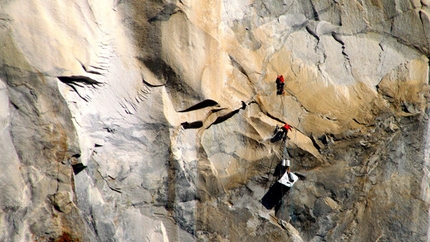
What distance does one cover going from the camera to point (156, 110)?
4840mm

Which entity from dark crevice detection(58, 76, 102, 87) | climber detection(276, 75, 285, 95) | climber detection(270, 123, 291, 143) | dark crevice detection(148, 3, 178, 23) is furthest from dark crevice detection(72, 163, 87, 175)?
climber detection(276, 75, 285, 95)

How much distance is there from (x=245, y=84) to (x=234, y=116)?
37 cm

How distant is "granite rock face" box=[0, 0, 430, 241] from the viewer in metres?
4.62

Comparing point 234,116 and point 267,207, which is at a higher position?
point 234,116

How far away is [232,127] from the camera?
16.9ft

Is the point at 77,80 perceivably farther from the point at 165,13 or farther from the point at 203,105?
the point at 203,105

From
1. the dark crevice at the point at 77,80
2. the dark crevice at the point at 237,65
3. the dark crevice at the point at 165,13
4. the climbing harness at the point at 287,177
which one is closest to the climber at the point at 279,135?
the climbing harness at the point at 287,177

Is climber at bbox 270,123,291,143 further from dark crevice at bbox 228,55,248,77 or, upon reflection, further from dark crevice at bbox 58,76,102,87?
dark crevice at bbox 58,76,102,87

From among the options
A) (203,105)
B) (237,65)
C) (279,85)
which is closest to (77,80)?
(203,105)

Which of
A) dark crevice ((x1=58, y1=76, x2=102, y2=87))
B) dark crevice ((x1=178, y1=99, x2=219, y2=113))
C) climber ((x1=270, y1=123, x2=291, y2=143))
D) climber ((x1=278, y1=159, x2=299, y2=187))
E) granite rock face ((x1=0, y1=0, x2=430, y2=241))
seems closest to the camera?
dark crevice ((x1=58, y1=76, x2=102, y2=87))

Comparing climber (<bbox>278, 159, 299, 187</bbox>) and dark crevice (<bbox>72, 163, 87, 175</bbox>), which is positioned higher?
dark crevice (<bbox>72, 163, 87, 175</bbox>)

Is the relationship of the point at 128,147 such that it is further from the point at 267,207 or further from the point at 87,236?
the point at 267,207

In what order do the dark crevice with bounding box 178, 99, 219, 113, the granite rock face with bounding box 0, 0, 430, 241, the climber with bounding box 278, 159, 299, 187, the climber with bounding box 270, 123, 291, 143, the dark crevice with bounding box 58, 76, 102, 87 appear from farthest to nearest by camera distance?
the climber with bounding box 270, 123, 291, 143 → the climber with bounding box 278, 159, 299, 187 → the dark crevice with bounding box 178, 99, 219, 113 → the granite rock face with bounding box 0, 0, 430, 241 → the dark crevice with bounding box 58, 76, 102, 87

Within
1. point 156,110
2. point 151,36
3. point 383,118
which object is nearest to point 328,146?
point 383,118
